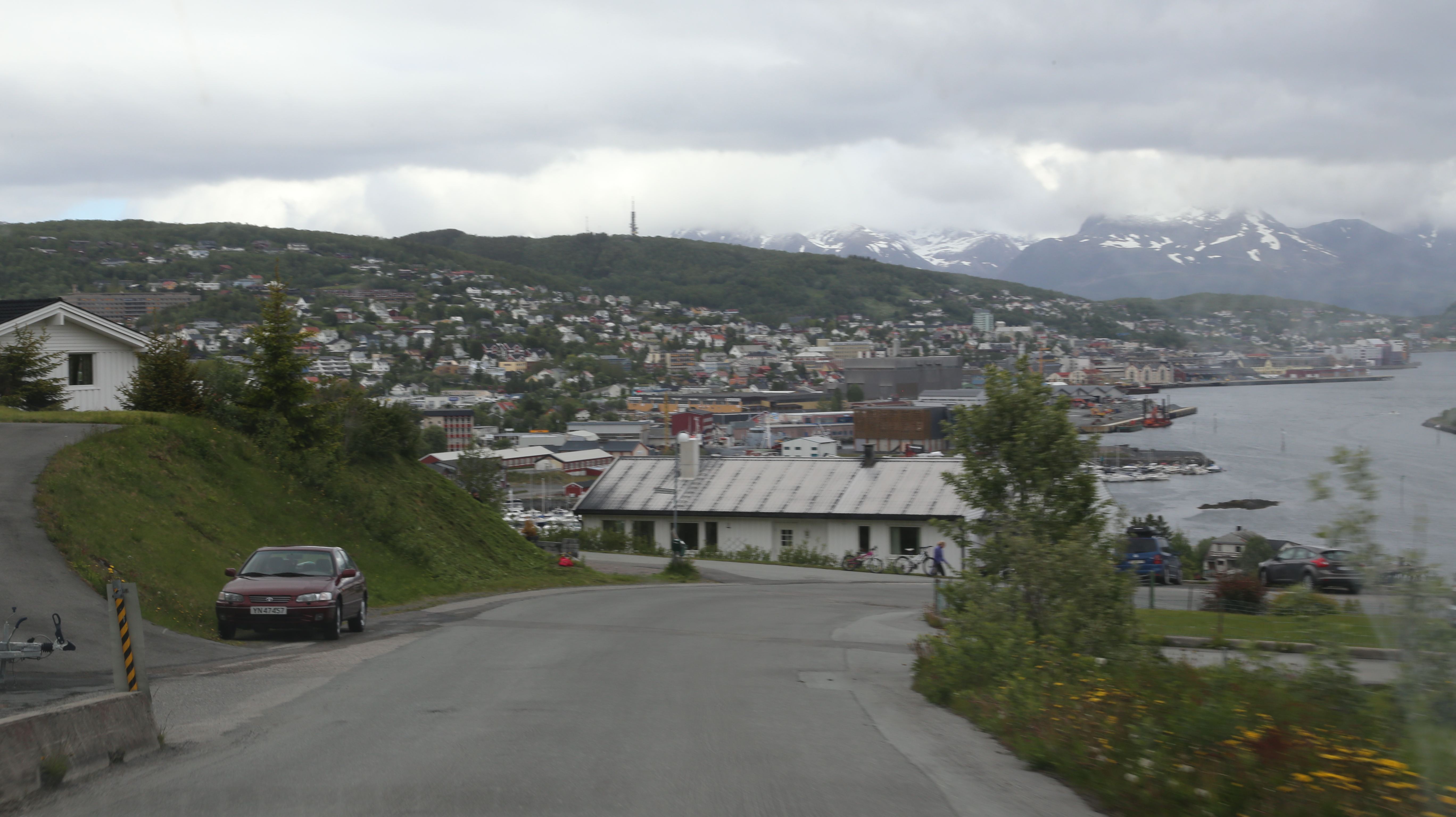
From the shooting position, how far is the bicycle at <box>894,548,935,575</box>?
42.5 meters

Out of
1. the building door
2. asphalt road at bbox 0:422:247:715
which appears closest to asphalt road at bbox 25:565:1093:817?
asphalt road at bbox 0:422:247:715

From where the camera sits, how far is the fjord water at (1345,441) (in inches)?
297

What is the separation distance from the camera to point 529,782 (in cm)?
624

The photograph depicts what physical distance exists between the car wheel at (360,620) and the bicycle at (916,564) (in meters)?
28.9

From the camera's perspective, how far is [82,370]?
31.0m

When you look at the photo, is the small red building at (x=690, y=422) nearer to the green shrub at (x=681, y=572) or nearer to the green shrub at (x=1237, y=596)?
the green shrub at (x=681, y=572)

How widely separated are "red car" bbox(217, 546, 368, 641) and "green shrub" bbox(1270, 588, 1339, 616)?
11945mm

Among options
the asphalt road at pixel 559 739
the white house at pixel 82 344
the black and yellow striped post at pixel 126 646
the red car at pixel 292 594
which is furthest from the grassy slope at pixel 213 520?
the white house at pixel 82 344

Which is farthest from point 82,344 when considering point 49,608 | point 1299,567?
point 1299,567

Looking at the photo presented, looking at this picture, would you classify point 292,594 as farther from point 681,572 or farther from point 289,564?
point 681,572

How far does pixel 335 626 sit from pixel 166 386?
44.3 ft

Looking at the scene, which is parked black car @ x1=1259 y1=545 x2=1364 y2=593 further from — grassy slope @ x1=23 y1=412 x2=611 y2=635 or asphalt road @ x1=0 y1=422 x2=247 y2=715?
asphalt road @ x1=0 y1=422 x2=247 y2=715

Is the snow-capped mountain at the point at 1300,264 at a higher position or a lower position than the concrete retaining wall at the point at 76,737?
higher

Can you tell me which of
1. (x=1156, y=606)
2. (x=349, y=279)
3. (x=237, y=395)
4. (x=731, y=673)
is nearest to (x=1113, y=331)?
(x=1156, y=606)
